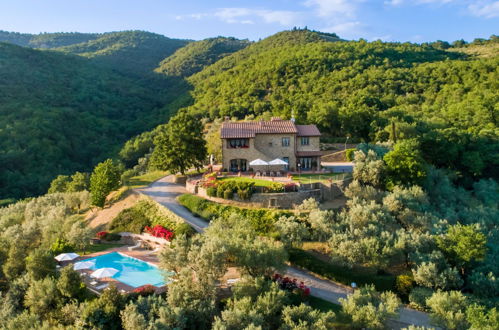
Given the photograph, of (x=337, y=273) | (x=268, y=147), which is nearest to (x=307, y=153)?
(x=268, y=147)

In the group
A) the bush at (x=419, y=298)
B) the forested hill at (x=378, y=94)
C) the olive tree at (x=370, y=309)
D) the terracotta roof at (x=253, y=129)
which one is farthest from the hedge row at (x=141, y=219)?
the forested hill at (x=378, y=94)

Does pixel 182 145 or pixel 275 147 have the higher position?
pixel 182 145

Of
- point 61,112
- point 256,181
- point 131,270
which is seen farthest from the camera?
point 61,112

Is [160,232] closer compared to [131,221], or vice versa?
[160,232]

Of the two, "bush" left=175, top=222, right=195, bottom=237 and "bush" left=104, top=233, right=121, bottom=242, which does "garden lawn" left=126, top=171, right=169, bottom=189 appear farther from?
"bush" left=175, top=222, right=195, bottom=237

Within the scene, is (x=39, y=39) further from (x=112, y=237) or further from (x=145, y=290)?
(x=145, y=290)

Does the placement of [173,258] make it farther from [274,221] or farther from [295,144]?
[295,144]

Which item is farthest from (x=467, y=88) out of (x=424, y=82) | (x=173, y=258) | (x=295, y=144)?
(x=173, y=258)
